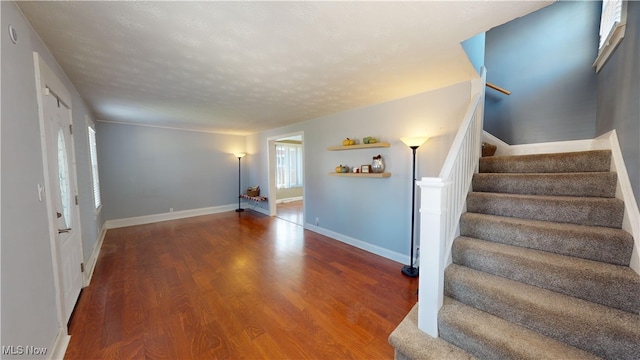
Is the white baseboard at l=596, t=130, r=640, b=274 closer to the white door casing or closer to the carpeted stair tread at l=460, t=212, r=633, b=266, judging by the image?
the carpeted stair tread at l=460, t=212, r=633, b=266

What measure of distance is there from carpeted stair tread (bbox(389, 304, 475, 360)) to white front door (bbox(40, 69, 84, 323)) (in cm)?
259

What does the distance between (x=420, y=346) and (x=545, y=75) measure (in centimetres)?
380

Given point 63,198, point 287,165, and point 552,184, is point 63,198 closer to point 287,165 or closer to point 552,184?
point 552,184

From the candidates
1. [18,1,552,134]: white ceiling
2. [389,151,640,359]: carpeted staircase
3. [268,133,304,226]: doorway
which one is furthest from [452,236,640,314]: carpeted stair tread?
[268,133,304,226]: doorway

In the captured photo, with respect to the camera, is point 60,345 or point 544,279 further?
point 60,345

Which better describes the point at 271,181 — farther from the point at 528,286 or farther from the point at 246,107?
the point at 528,286

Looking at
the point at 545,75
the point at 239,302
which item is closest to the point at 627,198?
the point at 545,75

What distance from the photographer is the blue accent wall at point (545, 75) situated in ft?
9.07

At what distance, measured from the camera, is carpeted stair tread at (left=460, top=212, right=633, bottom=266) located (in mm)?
1391

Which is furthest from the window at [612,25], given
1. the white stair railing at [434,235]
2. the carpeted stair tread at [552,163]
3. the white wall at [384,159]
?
the white stair railing at [434,235]

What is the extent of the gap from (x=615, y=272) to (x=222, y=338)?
8.76ft

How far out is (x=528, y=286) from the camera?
1.50 m

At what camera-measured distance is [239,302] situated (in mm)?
2312

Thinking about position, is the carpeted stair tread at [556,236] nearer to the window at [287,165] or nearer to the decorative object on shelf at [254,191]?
the decorative object on shelf at [254,191]
